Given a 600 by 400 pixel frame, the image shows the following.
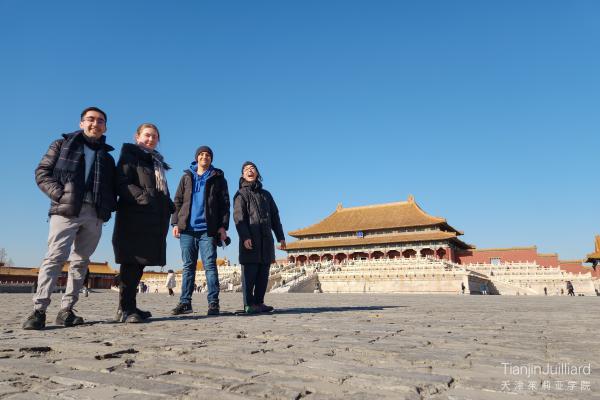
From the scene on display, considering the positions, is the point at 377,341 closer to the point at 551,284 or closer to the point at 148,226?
the point at 148,226

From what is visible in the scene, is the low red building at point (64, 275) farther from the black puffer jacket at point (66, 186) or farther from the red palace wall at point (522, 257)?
the black puffer jacket at point (66, 186)

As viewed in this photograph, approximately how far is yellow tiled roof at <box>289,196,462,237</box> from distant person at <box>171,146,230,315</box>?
39.6m

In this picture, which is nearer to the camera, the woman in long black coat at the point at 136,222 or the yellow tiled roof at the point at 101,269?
the woman in long black coat at the point at 136,222

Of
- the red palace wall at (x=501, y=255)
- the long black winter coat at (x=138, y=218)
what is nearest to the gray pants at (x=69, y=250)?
the long black winter coat at (x=138, y=218)

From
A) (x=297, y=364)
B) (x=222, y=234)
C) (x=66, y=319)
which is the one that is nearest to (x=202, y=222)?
(x=222, y=234)

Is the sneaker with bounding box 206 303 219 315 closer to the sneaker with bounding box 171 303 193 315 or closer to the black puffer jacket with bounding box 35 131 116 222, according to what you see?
the sneaker with bounding box 171 303 193 315

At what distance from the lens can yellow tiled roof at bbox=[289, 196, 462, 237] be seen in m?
44.6

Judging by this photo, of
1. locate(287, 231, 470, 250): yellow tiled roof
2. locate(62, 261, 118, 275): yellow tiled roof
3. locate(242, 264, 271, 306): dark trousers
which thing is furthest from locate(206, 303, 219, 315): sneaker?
locate(62, 261, 118, 275): yellow tiled roof

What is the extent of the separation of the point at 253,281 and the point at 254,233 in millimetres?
674

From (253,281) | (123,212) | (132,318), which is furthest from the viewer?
(253,281)

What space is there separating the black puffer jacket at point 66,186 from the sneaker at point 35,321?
0.92 metres

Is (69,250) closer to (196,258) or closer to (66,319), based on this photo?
(66,319)

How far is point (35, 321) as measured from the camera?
3838mm

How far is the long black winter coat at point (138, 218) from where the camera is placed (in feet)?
14.5
